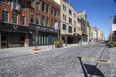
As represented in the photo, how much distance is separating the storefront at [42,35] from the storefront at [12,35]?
2.15 metres

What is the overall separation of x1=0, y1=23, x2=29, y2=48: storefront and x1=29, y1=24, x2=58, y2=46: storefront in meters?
2.15

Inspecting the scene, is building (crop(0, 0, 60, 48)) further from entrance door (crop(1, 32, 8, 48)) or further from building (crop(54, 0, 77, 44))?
building (crop(54, 0, 77, 44))

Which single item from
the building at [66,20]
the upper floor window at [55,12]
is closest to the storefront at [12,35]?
the upper floor window at [55,12]

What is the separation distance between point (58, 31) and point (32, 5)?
13880 mm

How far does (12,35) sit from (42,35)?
11215 millimetres

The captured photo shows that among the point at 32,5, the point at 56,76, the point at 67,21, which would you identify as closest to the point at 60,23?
the point at 67,21

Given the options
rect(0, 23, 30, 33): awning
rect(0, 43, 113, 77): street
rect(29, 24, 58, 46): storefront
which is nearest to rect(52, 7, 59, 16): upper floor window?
rect(29, 24, 58, 46): storefront

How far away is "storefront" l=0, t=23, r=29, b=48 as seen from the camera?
1077 inches

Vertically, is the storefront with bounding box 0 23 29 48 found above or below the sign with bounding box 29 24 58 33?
below

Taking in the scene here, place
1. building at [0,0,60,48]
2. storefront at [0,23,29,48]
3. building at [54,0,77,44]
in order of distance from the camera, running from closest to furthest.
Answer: storefront at [0,23,29,48], building at [0,0,60,48], building at [54,0,77,44]

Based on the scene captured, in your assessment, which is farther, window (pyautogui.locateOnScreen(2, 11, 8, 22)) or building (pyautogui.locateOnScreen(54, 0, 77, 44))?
building (pyautogui.locateOnScreen(54, 0, 77, 44))

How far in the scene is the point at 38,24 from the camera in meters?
37.9

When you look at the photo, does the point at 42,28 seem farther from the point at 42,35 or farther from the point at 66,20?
the point at 66,20

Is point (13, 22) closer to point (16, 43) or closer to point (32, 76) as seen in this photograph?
point (16, 43)
